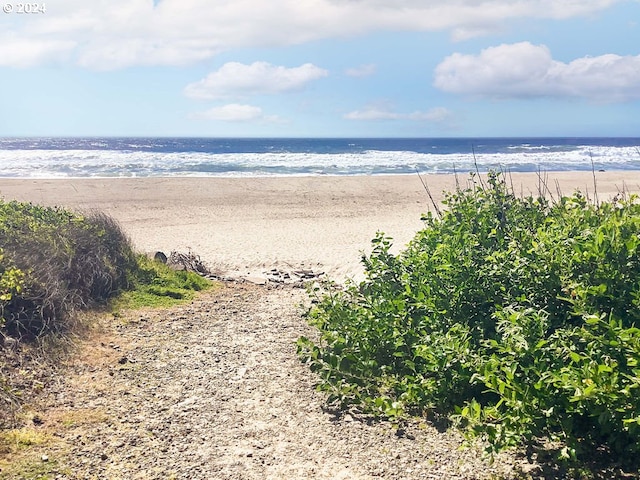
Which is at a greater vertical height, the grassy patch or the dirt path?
the grassy patch

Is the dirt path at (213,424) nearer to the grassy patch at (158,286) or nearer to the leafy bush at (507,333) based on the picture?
the leafy bush at (507,333)

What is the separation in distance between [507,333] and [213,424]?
2.23 metres

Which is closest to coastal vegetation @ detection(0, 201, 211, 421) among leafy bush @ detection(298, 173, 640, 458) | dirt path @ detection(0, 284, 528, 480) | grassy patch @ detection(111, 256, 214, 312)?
grassy patch @ detection(111, 256, 214, 312)

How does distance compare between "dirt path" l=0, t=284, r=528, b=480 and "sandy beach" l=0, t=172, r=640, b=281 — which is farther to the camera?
"sandy beach" l=0, t=172, r=640, b=281

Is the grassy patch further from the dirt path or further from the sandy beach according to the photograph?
the sandy beach

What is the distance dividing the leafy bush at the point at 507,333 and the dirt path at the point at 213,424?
11.5 inches

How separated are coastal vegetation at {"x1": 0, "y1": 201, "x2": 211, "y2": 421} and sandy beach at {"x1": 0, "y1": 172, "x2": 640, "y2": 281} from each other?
2.05 metres

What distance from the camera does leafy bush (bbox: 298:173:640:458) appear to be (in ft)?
11.2

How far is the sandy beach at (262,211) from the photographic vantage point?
11.8 metres

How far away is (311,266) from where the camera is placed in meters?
10.7

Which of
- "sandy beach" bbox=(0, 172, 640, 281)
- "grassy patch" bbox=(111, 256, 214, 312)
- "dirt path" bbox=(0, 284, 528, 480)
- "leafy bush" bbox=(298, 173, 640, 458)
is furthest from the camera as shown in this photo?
"sandy beach" bbox=(0, 172, 640, 281)

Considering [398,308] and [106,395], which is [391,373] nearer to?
[398,308]

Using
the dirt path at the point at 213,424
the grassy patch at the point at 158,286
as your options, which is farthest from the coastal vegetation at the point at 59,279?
the dirt path at the point at 213,424

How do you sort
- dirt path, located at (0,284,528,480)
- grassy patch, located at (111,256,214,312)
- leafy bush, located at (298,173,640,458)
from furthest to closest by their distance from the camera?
grassy patch, located at (111,256,214,312) → dirt path, located at (0,284,528,480) → leafy bush, located at (298,173,640,458)
